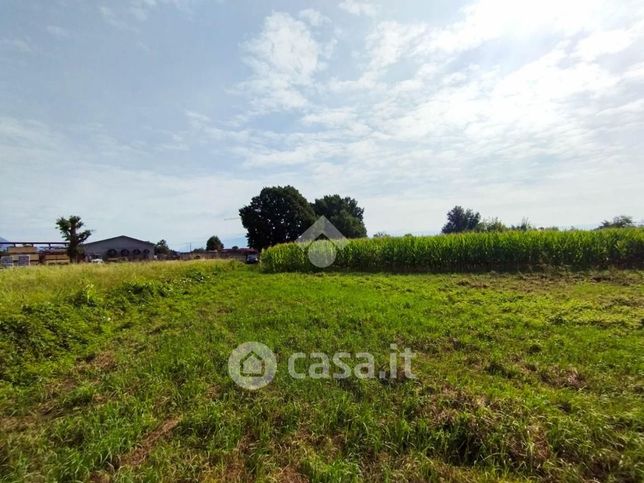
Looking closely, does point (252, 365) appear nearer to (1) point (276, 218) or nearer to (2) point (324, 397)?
(2) point (324, 397)

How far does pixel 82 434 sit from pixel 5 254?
23325mm

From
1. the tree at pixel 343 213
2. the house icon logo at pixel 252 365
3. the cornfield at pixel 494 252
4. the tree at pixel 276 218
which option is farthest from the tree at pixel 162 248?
the house icon logo at pixel 252 365

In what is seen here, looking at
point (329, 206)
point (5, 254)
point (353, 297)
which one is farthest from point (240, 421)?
point (329, 206)

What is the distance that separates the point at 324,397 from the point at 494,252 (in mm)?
11418

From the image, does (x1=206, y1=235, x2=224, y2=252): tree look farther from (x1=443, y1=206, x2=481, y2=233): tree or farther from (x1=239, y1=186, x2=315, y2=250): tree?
(x1=443, y1=206, x2=481, y2=233): tree

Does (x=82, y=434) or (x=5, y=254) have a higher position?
(x=5, y=254)

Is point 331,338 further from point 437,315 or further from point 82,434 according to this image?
point 82,434

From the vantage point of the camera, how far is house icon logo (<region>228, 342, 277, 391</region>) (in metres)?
3.77

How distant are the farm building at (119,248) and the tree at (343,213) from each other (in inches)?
912

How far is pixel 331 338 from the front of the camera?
4.96 meters

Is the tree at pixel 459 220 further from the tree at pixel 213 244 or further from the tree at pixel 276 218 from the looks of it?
the tree at pixel 213 244

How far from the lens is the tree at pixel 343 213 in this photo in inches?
1655

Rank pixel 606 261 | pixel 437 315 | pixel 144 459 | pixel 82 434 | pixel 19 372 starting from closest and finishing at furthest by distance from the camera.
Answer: pixel 144 459
pixel 82 434
pixel 19 372
pixel 437 315
pixel 606 261

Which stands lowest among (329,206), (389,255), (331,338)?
(331,338)
